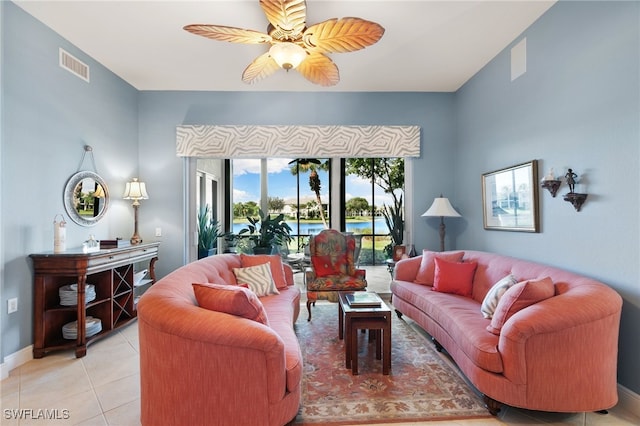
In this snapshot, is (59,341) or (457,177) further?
(457,177)

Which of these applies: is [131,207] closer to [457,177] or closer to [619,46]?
[457,177]

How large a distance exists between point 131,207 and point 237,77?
89.9 inches

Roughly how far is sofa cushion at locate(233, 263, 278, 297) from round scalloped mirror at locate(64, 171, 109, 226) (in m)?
1.81

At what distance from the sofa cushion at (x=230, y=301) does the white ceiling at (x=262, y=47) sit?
2296mm

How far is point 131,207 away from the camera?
4125 millimetres

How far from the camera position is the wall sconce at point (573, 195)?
226cm

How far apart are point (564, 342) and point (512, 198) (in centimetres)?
173

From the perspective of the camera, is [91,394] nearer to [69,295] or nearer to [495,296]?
[69,295]

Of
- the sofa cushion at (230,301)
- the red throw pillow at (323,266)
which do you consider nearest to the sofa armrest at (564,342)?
the sofa cushion at (230,301)

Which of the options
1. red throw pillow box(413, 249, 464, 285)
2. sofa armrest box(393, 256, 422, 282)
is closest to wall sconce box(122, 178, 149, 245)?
sofa armrest box(393, 256, 422, 282)

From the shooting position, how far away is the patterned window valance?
13.9 ft

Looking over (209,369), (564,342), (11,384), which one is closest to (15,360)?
(11,384)

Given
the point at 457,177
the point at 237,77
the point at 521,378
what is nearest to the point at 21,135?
the point at 237,77

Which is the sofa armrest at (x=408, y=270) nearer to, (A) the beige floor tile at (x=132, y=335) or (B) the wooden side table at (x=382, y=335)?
(B) the wooden side table at (x=382, y=335)
